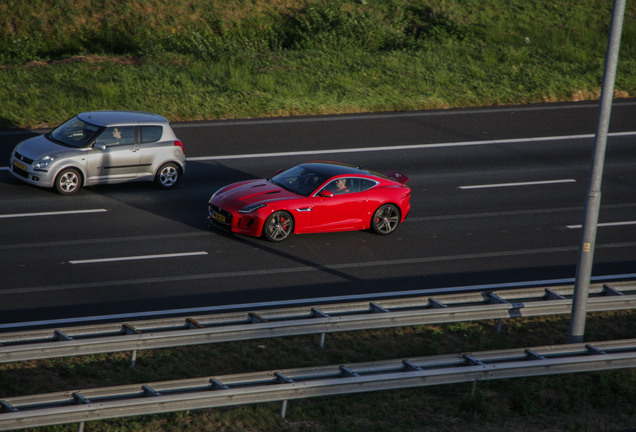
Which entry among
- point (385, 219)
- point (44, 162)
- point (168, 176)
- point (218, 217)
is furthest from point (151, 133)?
point (385, 219)

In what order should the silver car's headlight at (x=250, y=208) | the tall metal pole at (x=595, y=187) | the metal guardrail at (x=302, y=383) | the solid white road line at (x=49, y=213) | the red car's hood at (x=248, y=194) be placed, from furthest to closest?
the solid white road line at (x=49, y=213) → the red car's hood at (x=248, y=194) → the silver car's headlight at (x=250, y=208) → the tall metal pole at (x=595, y=187) → the metal guardrail at (x=302, y=383)

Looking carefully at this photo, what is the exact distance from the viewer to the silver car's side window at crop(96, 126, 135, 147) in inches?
729

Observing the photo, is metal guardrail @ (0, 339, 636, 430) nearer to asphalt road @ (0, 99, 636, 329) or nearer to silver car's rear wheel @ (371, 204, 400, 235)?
asphalt road @ (0, 99, 636, 329)

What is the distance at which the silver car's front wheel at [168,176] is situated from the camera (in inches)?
745

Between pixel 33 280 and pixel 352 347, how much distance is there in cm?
550

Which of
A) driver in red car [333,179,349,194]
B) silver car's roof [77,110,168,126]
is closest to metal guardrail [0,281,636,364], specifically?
driver in red car [333,179,349,194]

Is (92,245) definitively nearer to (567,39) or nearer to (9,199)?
(9,199)

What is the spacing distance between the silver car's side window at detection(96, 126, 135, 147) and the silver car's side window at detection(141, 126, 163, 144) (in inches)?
9.0

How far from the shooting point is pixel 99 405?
8883mm

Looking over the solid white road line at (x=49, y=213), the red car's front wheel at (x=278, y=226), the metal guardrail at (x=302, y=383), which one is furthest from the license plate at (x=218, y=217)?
the metal guardrail at (x=302, y=383)

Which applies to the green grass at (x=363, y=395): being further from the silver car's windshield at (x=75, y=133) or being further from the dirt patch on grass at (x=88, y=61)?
the dirt patch on grass at (x=88, y=61)

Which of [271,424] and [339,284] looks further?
[339,284]

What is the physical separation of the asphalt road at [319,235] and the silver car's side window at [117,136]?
110 cm

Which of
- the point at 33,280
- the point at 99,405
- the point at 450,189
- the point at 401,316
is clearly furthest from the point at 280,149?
the point at 99,405
